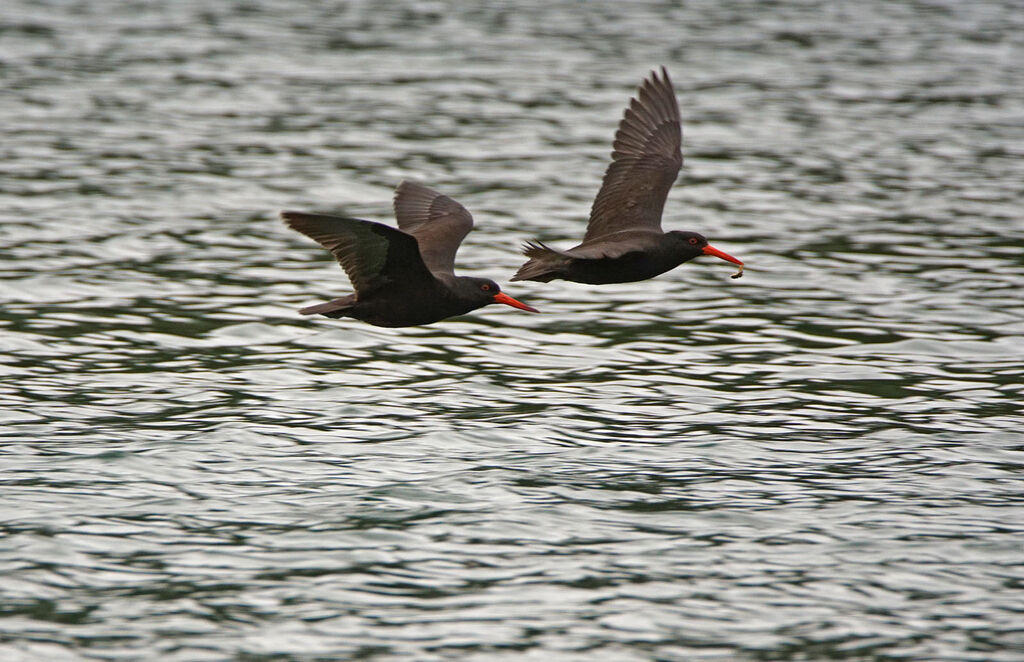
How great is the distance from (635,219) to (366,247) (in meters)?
3.04

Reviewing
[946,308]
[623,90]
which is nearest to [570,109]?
[623,90]

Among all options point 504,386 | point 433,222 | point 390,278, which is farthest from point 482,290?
point 504,386

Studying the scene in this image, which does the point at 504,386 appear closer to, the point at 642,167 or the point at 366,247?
the point at 642,167

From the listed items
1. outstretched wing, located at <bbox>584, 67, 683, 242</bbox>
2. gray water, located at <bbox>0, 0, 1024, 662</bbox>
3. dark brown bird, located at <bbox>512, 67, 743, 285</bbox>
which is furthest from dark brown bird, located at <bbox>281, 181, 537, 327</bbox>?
outstretched wing, located at <bbox>584, 67, 683, 242</bbox>

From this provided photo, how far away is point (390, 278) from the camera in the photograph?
11219 millimetres

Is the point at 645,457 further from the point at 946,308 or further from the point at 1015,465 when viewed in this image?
the point at 946,308

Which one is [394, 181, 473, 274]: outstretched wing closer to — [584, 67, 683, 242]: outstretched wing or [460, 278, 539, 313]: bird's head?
[460, 278, 539, 313]: bird's head

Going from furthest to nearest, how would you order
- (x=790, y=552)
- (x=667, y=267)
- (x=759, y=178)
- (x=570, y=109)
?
1. (x=570, y=109)
2. (x=759, y=178)
3. (x=667, y=267)
4. (x=790, y=552)

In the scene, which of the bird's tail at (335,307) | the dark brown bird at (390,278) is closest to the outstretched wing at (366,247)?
the dark brown bird at (390,278)

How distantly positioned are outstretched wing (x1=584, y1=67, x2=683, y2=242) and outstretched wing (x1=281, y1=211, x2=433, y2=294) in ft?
7.96

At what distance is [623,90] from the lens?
91.6 feet

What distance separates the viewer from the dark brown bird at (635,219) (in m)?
11.7

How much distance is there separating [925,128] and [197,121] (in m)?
11.7

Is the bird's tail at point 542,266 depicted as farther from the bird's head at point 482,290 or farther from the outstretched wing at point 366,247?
the outstretched wing at point 366,247
